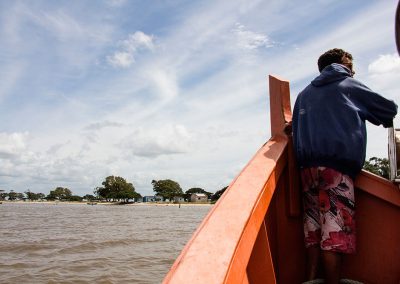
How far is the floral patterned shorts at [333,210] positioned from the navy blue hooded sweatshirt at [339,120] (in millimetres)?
57

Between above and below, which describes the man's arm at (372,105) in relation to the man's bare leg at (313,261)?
above

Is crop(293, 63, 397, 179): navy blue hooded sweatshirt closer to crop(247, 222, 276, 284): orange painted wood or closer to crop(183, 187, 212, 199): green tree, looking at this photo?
crop(247, 222, 276, 284): orange painted wood

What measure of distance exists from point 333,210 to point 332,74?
2.74 feet

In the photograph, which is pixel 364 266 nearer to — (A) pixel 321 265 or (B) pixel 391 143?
(A) pixel 321 265

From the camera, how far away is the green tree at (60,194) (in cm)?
14712

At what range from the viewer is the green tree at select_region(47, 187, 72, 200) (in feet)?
483

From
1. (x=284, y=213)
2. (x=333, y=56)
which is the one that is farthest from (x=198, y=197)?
(x=333, y=56)

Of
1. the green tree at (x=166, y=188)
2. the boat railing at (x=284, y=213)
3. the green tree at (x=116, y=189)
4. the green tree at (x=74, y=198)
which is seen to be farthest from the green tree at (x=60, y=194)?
the boat railing at (x=284, y=213)

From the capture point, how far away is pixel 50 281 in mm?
6500

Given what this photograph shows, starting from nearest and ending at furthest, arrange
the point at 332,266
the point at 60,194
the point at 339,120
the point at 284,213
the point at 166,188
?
the point at 332,266 < the point at 339,120 < the point at 284,213 < the point at 166,188 < the point at 60,194

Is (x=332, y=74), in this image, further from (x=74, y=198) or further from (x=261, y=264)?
(x=74, y=198)

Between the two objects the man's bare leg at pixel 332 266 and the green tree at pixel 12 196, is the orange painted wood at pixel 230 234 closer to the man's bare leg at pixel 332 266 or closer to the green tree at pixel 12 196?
the man's bare leg at pixel 332 266

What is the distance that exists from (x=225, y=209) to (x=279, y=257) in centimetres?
110

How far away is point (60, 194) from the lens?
148 m
